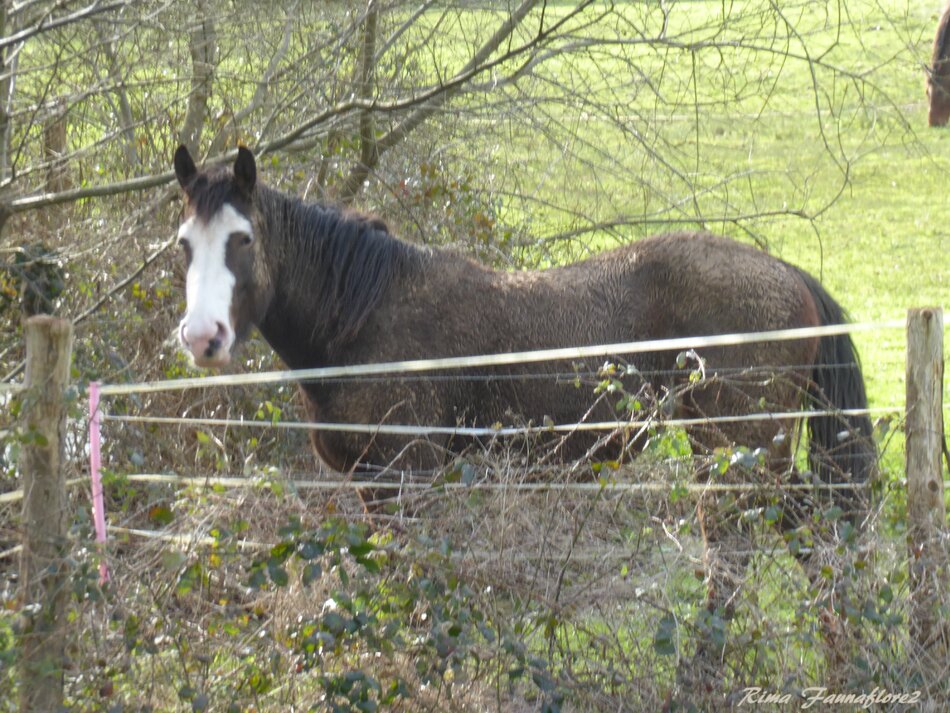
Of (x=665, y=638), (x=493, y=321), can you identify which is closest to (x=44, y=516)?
(x=665, y=638)

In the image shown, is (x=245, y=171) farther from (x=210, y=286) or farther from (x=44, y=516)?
(x=44, y=516)

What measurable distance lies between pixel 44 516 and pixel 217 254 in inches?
65.7

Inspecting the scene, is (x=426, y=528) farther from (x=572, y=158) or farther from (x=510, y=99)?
(x=572, y=158)

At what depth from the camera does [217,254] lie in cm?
459

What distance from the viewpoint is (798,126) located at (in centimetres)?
2131

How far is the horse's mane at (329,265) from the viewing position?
5.09 meters

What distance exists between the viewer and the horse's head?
14.3ft

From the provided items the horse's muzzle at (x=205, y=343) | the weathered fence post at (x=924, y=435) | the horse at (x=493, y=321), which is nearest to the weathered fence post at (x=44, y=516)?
the horse's muzzle at (x=205, y=343)

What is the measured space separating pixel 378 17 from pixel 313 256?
8.98 feet

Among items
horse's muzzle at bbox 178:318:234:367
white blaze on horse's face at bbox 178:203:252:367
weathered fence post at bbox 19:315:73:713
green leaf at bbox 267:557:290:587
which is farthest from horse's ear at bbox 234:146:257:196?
green leaf at bbox 267:557:290:587

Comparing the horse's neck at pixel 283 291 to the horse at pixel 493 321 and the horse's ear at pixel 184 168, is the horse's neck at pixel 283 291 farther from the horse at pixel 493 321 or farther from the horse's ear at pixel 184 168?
the horse's ear at pixel 184 168

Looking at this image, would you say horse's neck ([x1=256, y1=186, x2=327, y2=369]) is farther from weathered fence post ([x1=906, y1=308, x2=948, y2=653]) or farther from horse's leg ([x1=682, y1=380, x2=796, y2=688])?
weathered fence post ([x1=906, y1=308, x2=948, y2=653])

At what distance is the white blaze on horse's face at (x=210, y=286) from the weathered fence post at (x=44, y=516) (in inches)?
44.4

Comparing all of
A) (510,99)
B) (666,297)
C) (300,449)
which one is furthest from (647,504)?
(510,99)
